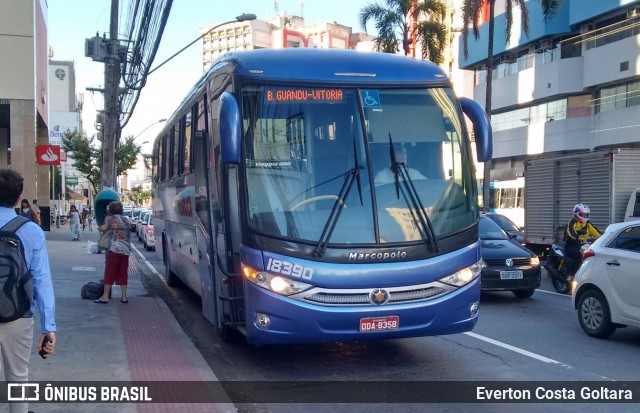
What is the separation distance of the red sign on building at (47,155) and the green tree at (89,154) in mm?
20914

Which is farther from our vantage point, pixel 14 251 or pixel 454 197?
pixel 454 197

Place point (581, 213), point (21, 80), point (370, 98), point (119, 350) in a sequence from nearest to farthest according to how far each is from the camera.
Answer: point (370, 98)
point (119, 350)
point (581, 213)
point (21, 80)

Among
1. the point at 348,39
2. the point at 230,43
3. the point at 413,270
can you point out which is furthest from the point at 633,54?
the point at 230,43

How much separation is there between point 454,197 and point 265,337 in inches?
97.8

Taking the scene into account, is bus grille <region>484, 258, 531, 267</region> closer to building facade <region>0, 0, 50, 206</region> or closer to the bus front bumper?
the bus front bumper

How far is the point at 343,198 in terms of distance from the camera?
258 inches

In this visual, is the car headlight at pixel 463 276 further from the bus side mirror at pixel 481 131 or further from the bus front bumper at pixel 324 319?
the bus side mirror at pixel 481 131

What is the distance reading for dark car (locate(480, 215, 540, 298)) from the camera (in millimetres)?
12008

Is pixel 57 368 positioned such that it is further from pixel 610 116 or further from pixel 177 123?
pixel 610 116

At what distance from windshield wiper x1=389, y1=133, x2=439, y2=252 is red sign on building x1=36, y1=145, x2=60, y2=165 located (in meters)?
23.8

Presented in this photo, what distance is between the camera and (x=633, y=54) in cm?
3219

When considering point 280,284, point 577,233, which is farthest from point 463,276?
point 577,233

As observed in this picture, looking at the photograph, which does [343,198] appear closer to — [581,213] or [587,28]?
[581,213]

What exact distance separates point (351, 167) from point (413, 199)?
28.4 inches
